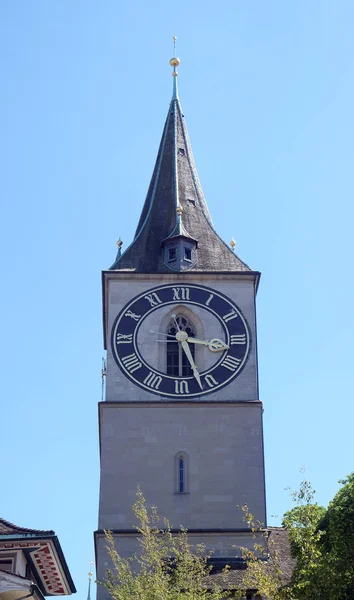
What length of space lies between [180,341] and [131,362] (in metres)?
1.40

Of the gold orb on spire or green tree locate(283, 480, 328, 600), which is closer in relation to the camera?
green tree locate(283, 480, 328, 600)

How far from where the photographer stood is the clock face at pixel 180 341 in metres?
38.7

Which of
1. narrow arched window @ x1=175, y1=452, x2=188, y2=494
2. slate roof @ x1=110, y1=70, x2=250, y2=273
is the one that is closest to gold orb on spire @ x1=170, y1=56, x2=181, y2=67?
slate roof @ x1=110, y1=70, x2=250, y2=273

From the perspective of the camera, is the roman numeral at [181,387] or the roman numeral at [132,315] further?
the roman numeral at [132,315]

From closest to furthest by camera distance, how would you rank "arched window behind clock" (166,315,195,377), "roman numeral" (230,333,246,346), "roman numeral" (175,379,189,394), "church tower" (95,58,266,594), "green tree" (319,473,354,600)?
"green tree" (319,473,354,600)
"church tower" (95,58,266,594)
"roman numeral" (175,379,189,394)
"arched window behind clock" (166,315,195,377)
"roman numeral" (230,333,246,346)

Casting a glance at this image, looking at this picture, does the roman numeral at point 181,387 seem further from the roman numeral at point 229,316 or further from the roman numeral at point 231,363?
the roman numeral at point 229,316

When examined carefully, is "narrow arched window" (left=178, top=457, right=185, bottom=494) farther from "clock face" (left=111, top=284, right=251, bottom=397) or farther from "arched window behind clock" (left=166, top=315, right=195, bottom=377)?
"arched window behind clock" (left=166, top=315, right=195, bottom=377)

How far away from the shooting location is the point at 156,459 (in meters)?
37.6

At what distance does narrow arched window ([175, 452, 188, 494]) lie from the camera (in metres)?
37.2

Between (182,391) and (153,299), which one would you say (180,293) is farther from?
(182,391)

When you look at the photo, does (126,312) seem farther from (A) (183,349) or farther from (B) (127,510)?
(B) (127,510)

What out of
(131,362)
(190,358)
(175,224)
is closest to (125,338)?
(131,362)

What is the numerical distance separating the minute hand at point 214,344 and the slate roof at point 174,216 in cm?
231

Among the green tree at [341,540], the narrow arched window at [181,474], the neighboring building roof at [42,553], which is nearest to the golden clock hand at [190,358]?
the narrow arched window at [181,474]
